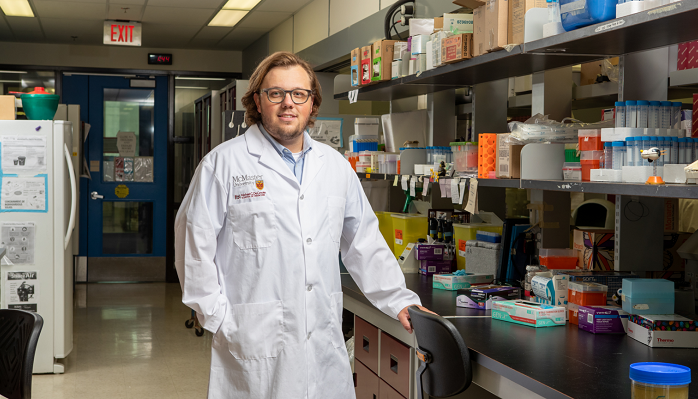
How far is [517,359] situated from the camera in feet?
6.22

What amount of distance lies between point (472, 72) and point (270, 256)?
1.43m

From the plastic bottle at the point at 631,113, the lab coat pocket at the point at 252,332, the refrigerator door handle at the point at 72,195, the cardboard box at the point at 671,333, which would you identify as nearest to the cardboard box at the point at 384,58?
the plastic bottle at the point at 631,113

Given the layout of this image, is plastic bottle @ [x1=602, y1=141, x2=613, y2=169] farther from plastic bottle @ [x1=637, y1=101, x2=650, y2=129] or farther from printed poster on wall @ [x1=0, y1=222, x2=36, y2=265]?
printed poster on wall @ [x1=0, y1=222, x2=36, y2=265]

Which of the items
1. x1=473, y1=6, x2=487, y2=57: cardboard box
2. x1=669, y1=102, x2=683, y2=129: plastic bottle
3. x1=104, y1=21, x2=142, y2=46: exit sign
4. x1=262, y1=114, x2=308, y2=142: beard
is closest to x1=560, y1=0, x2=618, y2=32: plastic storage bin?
x1=669, y1=102, x2=683, y2=129: plastic bottle

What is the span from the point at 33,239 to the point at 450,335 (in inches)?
138

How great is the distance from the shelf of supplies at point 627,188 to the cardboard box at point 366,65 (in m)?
1.59

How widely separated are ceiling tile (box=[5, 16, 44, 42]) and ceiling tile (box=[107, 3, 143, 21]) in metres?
0.90

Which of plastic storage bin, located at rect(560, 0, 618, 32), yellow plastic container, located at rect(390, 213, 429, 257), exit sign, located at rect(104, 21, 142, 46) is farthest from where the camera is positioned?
exit sign, located at rect(104, 21, 142, 46)

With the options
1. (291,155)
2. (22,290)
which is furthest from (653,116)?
(22,290)

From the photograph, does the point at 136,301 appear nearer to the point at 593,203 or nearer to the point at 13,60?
the point at 13,60

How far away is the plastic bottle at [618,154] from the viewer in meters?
1.99

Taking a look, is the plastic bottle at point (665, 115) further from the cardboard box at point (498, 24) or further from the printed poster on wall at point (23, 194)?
the printed poster on wall at point (23, 194)

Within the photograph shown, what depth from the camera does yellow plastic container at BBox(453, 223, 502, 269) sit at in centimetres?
327

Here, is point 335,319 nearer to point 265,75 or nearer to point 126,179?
point 265,75
